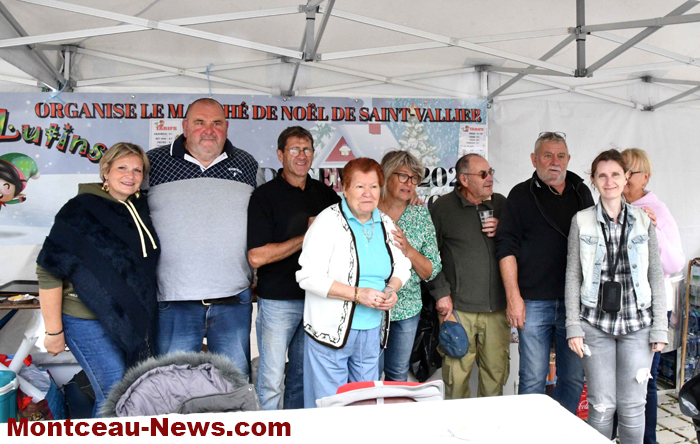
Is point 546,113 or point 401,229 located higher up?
point 546,113

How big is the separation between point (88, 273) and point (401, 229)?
4.56ft

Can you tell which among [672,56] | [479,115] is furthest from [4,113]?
[672,56]

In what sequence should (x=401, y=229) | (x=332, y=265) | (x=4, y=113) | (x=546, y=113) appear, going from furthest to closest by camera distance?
(x=546, y=113) → (x=4, y=113) → (x=401, y=229) → (x=332, y=265)

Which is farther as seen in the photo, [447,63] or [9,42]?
[447,63]

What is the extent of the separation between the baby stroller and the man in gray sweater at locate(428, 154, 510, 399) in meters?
1.39

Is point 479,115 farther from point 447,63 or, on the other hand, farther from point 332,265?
point 332,265

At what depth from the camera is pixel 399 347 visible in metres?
2.42

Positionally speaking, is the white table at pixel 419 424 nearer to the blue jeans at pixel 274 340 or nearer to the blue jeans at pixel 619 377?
the blue jeans at pixel 619 377

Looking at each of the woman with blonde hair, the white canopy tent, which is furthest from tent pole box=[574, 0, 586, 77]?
the woman with blonde hair

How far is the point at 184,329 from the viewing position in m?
2.26

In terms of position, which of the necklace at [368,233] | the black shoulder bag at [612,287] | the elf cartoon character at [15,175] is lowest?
the black shoulder bag at [612,287]

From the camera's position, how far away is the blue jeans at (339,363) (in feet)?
6.56

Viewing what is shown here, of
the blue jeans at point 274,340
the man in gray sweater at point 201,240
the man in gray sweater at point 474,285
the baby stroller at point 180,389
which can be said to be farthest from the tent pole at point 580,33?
the baby stroller at point 180,389

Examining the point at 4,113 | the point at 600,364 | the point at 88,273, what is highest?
the point at 4,113
